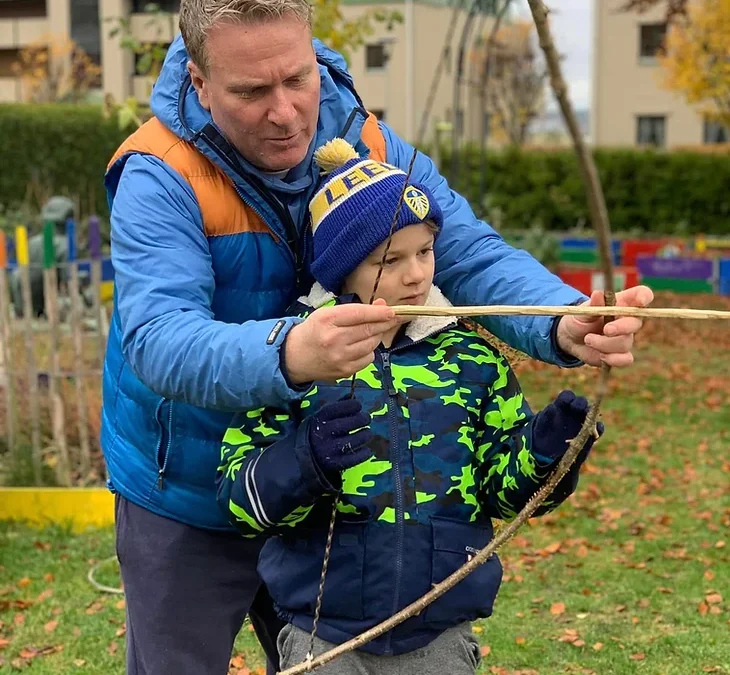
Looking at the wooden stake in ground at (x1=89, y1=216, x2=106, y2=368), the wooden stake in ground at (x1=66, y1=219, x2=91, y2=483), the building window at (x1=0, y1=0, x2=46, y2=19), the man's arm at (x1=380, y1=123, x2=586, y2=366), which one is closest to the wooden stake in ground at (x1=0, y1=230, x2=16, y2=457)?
the wooden stake in ground at (x1=66, y1=219, x2=91, y2=483)

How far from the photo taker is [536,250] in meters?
16.0

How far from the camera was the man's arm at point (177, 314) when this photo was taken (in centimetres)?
176

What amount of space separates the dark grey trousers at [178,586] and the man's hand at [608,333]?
0.94 metres

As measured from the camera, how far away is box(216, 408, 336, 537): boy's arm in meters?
1.96

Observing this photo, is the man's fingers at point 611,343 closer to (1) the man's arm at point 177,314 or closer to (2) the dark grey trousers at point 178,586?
(1) the man's arm at point 177,314

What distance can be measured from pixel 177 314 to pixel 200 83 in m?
0.53

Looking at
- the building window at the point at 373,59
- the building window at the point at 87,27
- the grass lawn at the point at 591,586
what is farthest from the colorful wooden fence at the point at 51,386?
the building window at the point at 87,27

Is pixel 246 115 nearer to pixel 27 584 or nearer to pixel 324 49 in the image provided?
pixel 324 49

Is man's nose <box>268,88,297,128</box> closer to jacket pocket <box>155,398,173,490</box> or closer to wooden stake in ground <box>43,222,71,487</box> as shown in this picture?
jacket pocket <box>155,398,173,490</box>

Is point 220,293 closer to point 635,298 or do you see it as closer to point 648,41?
point 635,298

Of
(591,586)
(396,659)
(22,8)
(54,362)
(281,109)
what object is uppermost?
(22,8)

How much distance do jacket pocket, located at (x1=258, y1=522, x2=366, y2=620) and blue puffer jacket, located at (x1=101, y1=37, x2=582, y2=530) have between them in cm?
23

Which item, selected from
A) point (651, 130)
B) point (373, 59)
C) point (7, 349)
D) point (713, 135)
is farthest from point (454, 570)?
point (373, 59)

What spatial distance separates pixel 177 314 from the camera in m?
1.88
